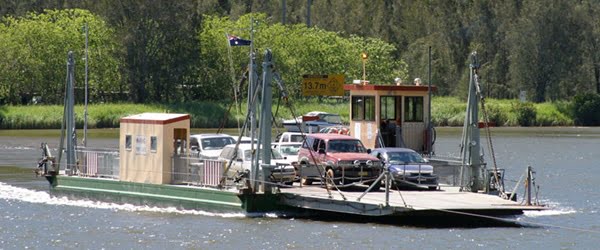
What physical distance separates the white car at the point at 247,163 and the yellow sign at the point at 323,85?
508 centimetres

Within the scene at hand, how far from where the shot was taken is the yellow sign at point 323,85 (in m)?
49.7

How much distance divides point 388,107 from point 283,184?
835 centimetres

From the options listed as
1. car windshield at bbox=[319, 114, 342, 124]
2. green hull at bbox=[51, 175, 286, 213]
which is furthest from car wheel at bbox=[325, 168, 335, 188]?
car windshield at bbox=[319, 114, 342, 124]

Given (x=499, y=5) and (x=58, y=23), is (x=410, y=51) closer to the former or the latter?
(x=499, y=5)

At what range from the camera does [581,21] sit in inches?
4326

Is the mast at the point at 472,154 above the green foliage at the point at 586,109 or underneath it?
underneath

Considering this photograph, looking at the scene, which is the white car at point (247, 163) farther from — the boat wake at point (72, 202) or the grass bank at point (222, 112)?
the grass bank at point (222, 112)

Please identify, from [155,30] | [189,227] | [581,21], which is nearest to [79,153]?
[189,227]

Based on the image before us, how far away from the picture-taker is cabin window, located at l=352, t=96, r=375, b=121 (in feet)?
157

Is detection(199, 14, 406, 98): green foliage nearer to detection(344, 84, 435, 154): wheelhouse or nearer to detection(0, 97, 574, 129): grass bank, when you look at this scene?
detection(0, 97, 574, 129): grass bank

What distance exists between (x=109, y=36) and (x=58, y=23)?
16.0 ft

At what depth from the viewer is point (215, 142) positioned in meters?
48.2

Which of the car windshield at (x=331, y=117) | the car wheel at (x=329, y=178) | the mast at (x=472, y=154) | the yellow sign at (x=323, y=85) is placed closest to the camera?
the car wheel at (x=329, y=178)

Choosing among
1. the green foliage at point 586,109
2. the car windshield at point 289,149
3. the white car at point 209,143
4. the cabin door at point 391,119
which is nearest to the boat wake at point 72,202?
the white car at point 209,143
